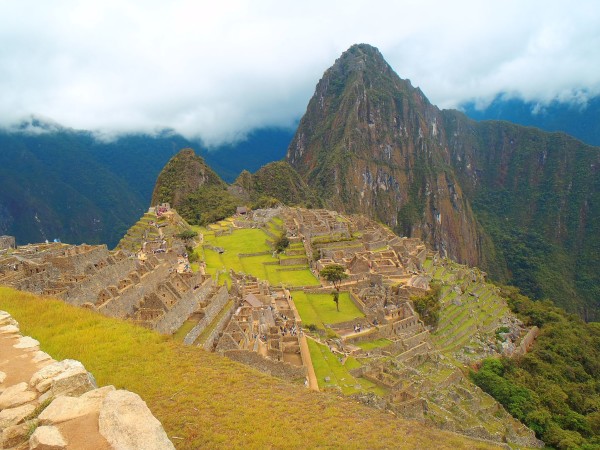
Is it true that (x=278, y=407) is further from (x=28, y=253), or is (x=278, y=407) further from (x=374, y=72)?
(x=374, y=72)

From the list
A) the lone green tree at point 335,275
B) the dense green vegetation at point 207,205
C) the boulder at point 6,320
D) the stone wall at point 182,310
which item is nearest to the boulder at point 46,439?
the boulder at point 6,320

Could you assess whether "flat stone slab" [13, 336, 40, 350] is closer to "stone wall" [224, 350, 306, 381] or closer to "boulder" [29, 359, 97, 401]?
"boulder" [29, 359, 97, 401]

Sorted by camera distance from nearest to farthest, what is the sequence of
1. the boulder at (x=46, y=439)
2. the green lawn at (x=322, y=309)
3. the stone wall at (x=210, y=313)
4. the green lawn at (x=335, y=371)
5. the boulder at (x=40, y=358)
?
the boulder at (x=46, y=439) < the boulder at (x=40, y=358) < the stone wall at (x=210, y=313) < the green lawn at (x=335, y=371) < the green lawn at (x=322, y=309)

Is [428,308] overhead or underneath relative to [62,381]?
underneath

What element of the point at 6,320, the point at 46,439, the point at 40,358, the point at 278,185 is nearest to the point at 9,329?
the point at 6,320

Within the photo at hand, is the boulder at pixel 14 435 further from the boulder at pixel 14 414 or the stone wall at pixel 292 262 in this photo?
the stone wall at pixel 292 262

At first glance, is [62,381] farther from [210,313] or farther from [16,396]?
[210,313]
